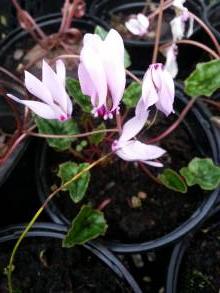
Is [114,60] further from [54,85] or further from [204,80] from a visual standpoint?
[204,80]

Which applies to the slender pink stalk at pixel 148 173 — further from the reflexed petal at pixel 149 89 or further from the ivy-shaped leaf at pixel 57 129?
the reflexed petal at pixel 149 89

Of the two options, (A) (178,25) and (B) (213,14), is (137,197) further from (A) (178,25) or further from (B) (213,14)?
(B) (213,14)

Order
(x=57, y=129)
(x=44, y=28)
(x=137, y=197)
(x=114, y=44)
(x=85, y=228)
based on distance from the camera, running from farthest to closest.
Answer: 1. (x=44, y=28)
2. (x=137, y=197)
3. (x=57, y=129)
4. (x=85, y=228)
5. (x=114, y=44)

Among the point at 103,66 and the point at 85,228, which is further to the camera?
the point at 85,228

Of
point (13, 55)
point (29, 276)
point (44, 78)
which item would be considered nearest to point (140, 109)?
point (44, 78)

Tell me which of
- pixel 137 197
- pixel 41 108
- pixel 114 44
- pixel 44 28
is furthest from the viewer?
pixel 44 28

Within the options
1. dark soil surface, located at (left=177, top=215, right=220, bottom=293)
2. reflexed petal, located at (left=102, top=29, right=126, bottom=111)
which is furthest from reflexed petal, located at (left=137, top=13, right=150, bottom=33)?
reflexed petal, located at (left=102, top=29, right=126, bottom=111)

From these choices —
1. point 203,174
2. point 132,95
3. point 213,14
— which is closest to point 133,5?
point 213,14

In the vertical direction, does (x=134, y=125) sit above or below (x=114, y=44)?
below

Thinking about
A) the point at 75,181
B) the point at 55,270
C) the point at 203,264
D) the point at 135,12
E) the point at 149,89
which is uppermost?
the point at 135,12
